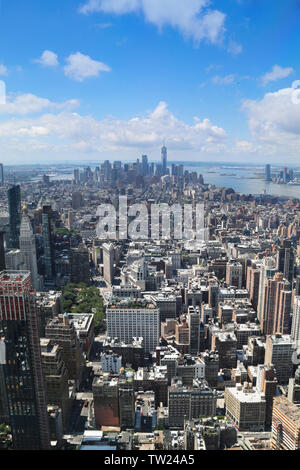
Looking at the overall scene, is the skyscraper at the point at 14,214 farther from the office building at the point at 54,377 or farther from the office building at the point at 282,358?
the office building at the point at 282,358

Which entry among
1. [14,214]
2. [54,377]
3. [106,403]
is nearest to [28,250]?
[14,214]

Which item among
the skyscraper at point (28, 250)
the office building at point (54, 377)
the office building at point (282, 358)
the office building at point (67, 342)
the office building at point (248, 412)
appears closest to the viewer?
the office building at point (54, 377)

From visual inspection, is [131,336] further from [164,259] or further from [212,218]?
[212,218]

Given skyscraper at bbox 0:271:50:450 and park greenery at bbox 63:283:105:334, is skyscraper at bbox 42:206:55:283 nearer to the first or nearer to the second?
park greenery at bbox 63:283:105:334

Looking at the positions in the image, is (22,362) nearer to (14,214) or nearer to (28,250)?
(28,250)

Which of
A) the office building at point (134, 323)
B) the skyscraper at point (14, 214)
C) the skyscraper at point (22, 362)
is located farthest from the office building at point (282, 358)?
the skyscraper at point (14, 214)
